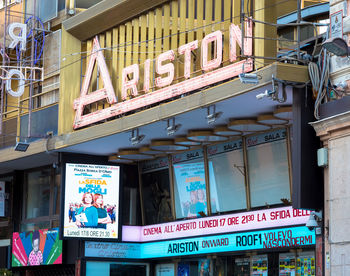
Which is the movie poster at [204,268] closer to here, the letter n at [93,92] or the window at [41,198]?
the letter n at [93,92]

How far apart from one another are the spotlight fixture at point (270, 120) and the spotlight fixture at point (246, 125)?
0.32m

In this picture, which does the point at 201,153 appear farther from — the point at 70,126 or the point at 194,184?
the point at 70,126

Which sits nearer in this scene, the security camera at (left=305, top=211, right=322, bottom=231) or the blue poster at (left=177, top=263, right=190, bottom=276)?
the security camera at (left=305, top=211, right=322, bottom=231)

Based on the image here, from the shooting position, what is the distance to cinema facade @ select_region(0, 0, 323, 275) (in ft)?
61.1

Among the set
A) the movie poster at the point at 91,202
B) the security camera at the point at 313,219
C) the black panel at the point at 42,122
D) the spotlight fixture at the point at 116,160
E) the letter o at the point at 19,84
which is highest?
the letter o at the point at 19,84

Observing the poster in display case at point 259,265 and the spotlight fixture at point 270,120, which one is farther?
the poster in display case at point 259,265

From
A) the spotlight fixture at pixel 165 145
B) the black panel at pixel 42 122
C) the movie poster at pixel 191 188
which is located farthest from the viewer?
the black panel at pixel 42 122

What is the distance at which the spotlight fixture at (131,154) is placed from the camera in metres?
24.7

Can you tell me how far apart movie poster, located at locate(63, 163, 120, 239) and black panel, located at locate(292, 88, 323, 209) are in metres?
9.39

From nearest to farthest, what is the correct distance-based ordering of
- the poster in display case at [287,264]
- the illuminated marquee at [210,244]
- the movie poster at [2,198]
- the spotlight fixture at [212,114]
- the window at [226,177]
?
1. the spotlight fixture at [212,114]
2. the illuminated marquee at [210,244]
3. the poster in display case at [287,264]
4. the window at [226,177]
5. the movie poster at [2,198]

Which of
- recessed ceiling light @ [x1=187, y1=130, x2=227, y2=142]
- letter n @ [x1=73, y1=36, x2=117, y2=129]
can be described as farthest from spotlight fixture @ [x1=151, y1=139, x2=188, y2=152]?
letter n @ [x1=73, y1=36, x2=117, y2=129]

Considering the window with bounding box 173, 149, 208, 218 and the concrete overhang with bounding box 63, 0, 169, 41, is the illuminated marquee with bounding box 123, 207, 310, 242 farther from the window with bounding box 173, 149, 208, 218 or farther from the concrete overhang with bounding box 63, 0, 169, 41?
the concrete overhang with bounding box 63, 0, 169, 41

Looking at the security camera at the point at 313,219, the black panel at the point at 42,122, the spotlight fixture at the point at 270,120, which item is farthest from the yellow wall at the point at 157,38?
the security camera at the point at 313,219

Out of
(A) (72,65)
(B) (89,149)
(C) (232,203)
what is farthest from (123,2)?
(C) (232,203)
